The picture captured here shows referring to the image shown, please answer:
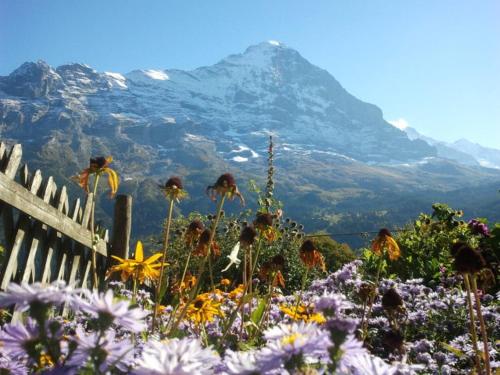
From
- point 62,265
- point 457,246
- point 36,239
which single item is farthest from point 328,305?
point 62,265

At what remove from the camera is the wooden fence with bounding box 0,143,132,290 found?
3.69m

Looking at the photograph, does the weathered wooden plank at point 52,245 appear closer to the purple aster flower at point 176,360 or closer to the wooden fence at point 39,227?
the wooden fence at point 39,227

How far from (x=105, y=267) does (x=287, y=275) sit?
378 centimetres

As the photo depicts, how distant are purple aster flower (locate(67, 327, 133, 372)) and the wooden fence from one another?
2.44 metres

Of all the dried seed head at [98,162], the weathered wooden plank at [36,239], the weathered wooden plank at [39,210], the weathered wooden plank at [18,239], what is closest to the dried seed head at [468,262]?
the dried seed head at [98,162]

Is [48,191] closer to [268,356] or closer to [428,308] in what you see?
[428,308]

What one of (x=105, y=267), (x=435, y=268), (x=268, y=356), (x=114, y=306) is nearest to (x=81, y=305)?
(x=114, y=306)

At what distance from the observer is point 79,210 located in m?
5.02

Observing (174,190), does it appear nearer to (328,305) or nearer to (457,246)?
(457,246)

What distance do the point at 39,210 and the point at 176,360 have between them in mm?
3640

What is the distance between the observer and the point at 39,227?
13.9 ft

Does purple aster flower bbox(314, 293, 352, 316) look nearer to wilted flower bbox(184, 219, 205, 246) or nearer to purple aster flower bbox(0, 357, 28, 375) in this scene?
purple aster flower bbox(0, 357, 28, 375)

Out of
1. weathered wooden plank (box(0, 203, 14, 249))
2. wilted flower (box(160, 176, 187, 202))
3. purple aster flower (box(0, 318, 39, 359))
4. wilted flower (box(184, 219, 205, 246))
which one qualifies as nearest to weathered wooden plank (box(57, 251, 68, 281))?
weathered wooden plank (box(0, 203, 14, 249))

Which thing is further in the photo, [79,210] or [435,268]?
[435,268]
